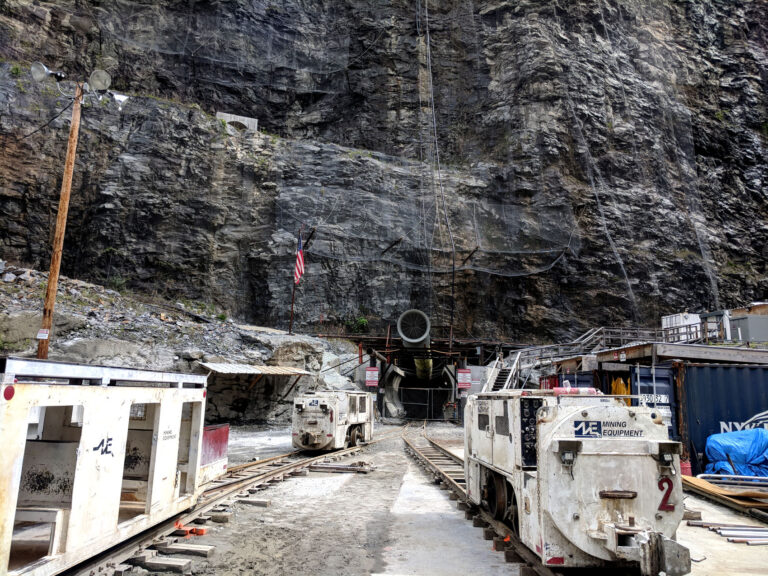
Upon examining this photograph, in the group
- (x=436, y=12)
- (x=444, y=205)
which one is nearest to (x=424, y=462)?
(x=444, y=205)

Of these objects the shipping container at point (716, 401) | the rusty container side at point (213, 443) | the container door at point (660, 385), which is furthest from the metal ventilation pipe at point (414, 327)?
the rusty container side at point (213, 443)

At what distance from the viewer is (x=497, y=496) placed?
6992mm

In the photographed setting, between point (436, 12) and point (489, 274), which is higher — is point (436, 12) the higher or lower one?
the higher one

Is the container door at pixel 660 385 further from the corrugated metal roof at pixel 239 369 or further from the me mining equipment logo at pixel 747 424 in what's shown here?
the corrugated metal roof at pixel 239 369

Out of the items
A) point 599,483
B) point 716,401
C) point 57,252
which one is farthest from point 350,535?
point 57,252

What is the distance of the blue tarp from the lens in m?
10.1

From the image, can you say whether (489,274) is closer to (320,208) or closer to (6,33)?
(320,208)

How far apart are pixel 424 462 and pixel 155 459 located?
936 centimetres

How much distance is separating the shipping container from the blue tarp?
457 millimetres

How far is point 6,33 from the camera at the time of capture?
109 feet

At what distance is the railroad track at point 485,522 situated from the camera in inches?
215

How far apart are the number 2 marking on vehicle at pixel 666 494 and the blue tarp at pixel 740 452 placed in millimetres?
7201

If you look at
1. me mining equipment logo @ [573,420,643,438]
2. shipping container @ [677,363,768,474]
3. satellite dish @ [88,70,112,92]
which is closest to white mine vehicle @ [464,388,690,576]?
me mining equipment logo @ [573,420,643,438]

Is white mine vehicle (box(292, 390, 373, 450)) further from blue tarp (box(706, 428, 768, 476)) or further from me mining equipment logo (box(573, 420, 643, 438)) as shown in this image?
me mining equipment logo (box(573, 420, 643, 438))
